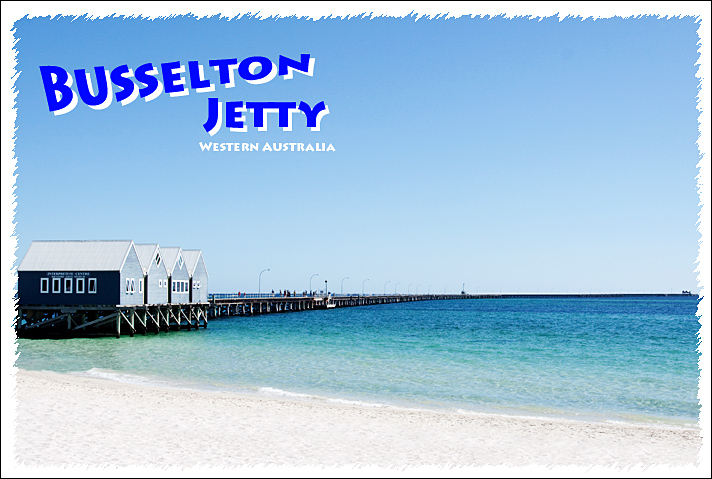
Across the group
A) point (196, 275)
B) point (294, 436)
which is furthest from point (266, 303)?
point (294, 436)

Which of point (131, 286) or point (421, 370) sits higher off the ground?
point (131, 286)

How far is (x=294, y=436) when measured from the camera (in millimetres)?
11906

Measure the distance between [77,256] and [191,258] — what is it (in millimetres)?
13952

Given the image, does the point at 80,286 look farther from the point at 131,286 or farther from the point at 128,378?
the point at 128,378

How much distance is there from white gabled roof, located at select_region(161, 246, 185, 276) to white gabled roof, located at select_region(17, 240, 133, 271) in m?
7.80

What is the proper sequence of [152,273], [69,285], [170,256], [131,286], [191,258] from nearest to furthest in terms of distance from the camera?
[69,285], [131,286], [152,273], [170,256], [191,258]

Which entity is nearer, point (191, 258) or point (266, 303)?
point (191, 258)

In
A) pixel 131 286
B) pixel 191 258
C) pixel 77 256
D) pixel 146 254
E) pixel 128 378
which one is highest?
pixel 191 258

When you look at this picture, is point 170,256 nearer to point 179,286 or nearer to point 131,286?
point 179,286

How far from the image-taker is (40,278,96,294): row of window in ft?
131

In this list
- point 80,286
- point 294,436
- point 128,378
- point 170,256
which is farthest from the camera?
point 170,256

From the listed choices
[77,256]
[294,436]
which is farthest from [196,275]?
[294,436]

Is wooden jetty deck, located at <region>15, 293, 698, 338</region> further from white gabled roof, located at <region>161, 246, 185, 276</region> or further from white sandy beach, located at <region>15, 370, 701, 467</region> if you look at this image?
white sandy beach, located at <region>15, 370, 701, 467</region>

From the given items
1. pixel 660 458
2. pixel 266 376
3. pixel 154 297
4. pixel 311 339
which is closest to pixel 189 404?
pixel 266 376
